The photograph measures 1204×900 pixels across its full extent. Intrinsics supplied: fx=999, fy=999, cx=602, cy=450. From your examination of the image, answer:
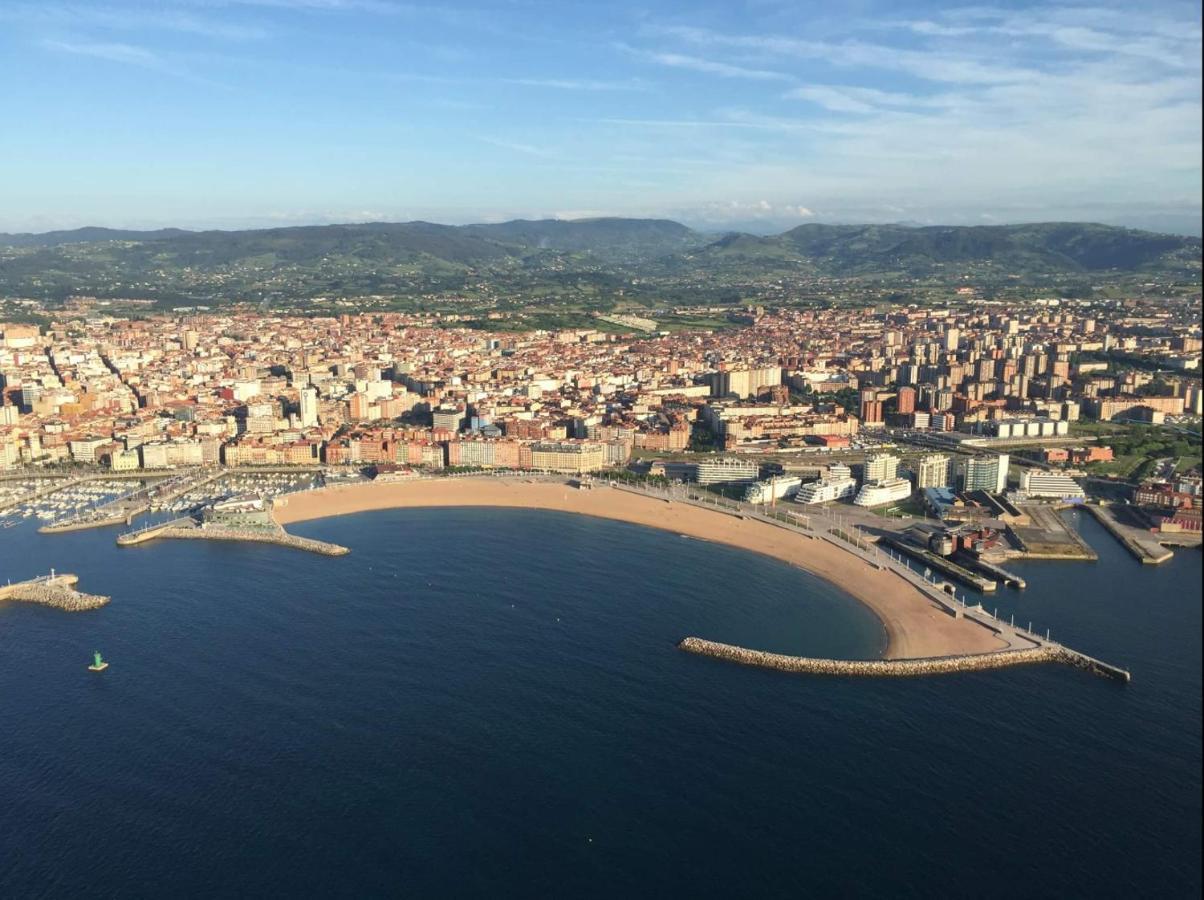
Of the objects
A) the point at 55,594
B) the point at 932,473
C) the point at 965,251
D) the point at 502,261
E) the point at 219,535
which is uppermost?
the point at 965,251

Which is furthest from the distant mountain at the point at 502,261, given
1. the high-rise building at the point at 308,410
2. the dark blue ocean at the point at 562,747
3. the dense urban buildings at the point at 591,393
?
the dark blue ocean at the point at 562,747

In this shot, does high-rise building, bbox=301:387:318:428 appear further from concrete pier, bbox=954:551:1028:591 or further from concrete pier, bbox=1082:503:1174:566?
concrete pier, bbox=1082:503:1174:566

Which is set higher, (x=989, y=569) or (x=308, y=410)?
(x=308, y=410)

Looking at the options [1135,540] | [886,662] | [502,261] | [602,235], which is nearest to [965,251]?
[502,261]

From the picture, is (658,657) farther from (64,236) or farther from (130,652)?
(64,236)

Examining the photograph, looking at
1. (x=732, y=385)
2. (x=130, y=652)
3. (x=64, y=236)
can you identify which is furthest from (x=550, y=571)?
(x=64, y=236)

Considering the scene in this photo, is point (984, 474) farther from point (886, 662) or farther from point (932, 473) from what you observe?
point (886, 662)
